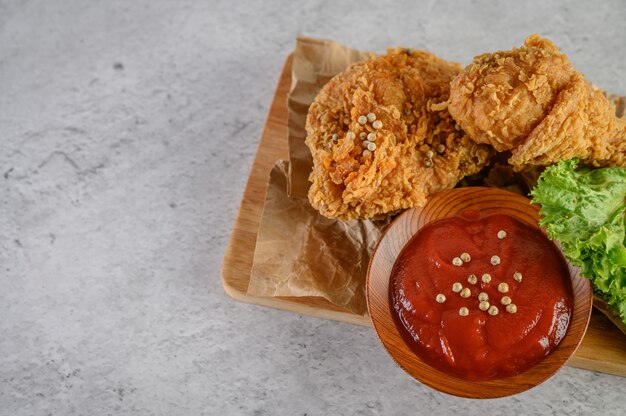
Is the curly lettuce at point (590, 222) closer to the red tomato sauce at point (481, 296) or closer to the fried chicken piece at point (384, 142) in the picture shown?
the red tomato sauce at point (481, 296)

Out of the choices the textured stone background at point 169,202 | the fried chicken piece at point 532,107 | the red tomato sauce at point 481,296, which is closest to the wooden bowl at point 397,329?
the red tomato sauce at point 481,296

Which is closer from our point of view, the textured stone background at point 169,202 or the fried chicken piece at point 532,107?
the fried chicken piece at point 532,107

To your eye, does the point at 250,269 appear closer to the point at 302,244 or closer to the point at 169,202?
the point at 302,244

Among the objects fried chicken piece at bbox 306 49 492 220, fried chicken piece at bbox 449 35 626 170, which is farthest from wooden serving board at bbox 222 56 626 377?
fried chicken piece at bbox 449 35 626 170

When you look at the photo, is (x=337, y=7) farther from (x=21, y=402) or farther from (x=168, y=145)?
(x=21, y=402)

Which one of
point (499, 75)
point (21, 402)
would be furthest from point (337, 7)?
point (21, 402)

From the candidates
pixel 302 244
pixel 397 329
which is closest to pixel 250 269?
pixel 302 244
